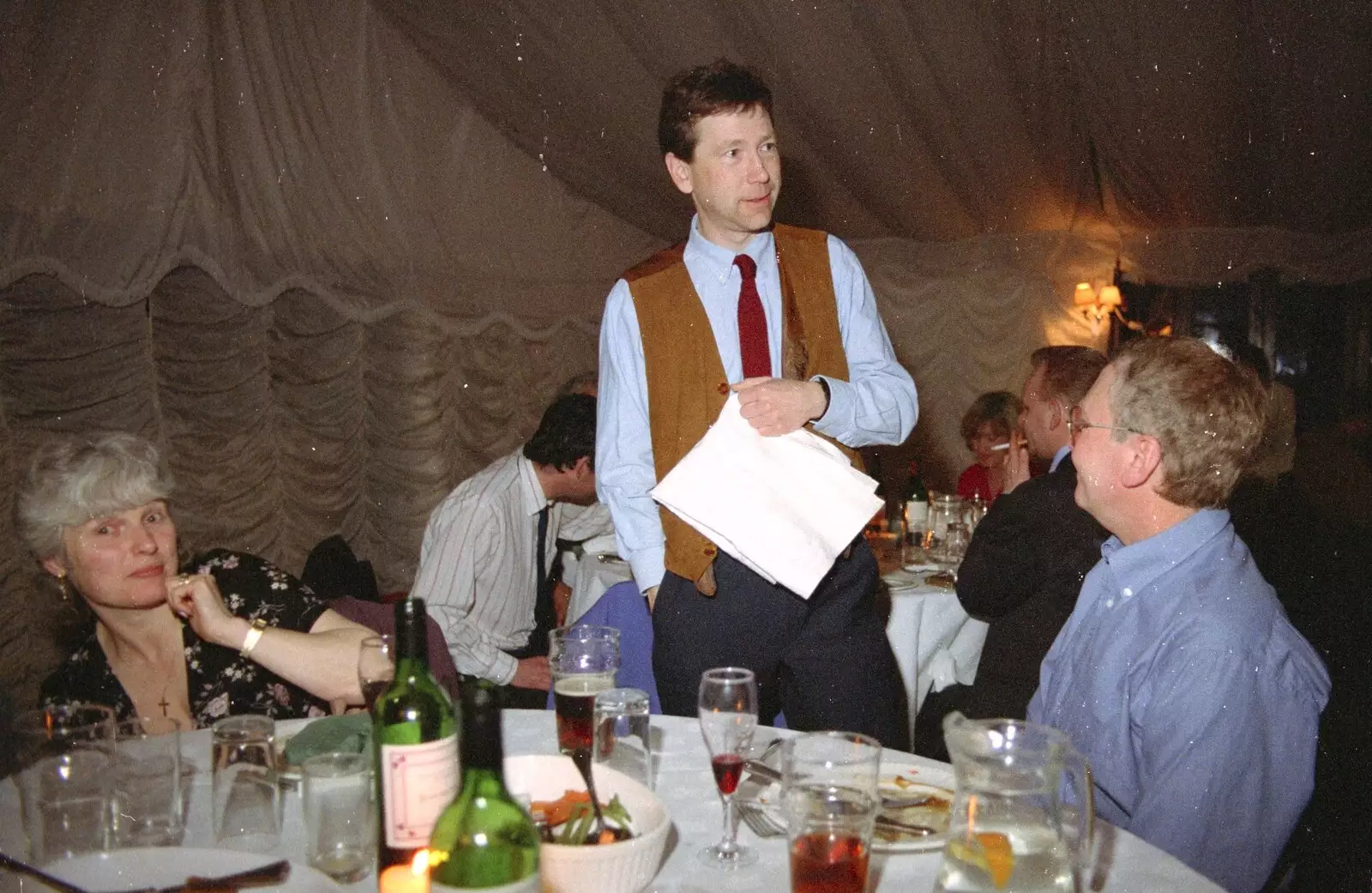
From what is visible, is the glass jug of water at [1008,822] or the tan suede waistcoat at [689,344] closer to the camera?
the glass jug of water at [1008,822]

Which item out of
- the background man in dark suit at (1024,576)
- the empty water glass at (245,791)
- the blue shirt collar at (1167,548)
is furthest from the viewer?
the background man in dark suit at (1024,576)

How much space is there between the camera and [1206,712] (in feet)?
4.43

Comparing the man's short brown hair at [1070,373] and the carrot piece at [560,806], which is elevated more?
the man's short brown hair at [1070,373]

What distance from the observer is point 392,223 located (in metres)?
6.12

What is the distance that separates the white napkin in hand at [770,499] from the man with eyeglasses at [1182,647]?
389 millimetres

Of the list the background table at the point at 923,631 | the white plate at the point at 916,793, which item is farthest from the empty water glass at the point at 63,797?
the background table at the point at 923,631

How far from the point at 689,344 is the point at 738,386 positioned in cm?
20

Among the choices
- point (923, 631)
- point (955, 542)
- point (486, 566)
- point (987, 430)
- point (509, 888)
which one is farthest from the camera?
point (987, 430)

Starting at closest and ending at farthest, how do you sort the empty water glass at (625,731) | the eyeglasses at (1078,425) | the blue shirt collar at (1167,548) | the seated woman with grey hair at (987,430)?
the empty water glass at (625,731) → the blue shirt collar at (1167,548) → the eyeglasses at (1078,425) → the seated woman with grey hair at (987,430)

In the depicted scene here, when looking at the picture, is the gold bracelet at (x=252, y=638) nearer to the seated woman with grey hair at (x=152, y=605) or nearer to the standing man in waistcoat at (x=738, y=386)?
the seated woman with grey hair at (x=152, y=605)

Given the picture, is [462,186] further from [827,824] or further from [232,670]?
[827,824]

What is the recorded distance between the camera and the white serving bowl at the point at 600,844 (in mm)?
969

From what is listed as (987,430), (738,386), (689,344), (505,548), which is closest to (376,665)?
(738,386)

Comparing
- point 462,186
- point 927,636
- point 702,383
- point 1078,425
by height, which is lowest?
point 927,636
